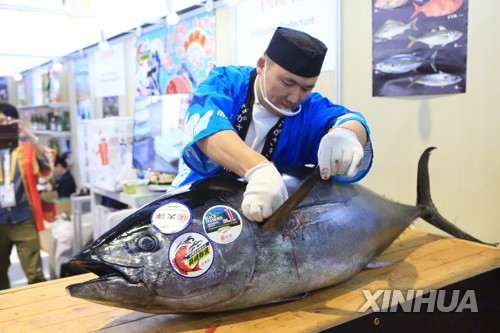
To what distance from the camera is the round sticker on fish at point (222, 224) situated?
115cm

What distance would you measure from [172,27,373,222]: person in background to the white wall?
0.67 metres

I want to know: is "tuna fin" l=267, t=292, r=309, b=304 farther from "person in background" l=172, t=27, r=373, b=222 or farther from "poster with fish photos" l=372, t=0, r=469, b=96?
"poster with fish photos" l=372, t=0, r=469, b=96

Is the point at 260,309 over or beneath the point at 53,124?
beneath

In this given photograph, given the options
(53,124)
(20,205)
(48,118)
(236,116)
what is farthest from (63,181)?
(236,116)

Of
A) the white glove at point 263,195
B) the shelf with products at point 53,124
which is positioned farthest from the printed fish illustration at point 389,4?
the shelf with products at point 53,124

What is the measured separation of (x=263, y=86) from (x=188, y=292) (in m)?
0.76

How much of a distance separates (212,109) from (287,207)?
405 mm

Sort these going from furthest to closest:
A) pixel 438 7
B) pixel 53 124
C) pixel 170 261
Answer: pixel 53 124 < pixel 438 7 < pixel 170 261

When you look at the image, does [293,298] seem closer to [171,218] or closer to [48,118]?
[171,218]

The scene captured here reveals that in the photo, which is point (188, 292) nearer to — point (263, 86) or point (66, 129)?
point (263, 86)

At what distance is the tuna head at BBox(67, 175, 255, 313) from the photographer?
1062 mm

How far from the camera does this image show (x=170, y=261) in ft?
3.56

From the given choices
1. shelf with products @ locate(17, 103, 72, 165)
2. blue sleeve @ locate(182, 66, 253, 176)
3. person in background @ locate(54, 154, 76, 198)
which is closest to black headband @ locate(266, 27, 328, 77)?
blue sleeve @ locate(182, 66, 253, 176)

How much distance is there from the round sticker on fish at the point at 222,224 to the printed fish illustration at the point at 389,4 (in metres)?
1.50
